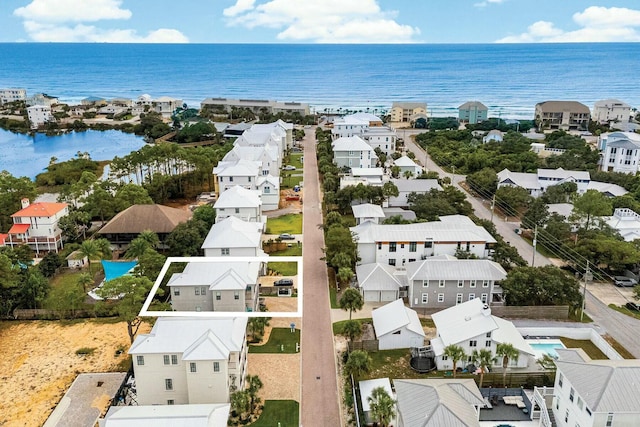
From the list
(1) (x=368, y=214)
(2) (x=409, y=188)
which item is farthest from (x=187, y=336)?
(2) (x=409, y=188)

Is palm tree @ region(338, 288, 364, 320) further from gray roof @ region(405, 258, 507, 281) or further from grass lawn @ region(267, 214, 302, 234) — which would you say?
grass lawn @ region(267, 214, 302, 234)

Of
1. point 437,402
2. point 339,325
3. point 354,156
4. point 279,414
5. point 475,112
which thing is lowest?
point 279,414

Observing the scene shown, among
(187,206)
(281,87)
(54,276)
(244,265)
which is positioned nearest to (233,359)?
(244,265)

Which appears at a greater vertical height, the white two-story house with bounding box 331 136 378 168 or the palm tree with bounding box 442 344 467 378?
the white two-story house with bounding box 331 136 378 168

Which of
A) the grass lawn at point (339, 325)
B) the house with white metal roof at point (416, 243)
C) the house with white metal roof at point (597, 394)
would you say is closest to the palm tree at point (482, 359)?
the house with white metal roof at point (597, 394)

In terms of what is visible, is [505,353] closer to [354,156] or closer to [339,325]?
[339,325]

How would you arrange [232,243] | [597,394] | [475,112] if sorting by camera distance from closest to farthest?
[597,394] → [232,243] → [475,112]

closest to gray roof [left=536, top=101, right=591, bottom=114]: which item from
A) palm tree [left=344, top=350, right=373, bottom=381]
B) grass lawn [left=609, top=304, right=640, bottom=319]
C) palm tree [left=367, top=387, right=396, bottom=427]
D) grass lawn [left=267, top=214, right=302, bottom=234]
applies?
grass lawn [left=267, top=214, right=302, bottom=234]
